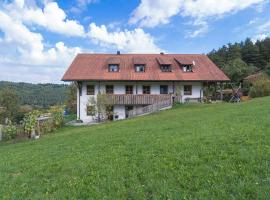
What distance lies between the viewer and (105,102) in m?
34.0

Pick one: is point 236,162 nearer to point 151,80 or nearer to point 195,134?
point 195,134

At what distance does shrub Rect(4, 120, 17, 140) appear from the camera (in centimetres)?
2511

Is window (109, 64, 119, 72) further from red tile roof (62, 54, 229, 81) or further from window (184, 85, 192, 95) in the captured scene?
window (184, 85, 192, 95)

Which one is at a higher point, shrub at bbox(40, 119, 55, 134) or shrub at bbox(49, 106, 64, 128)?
shrub at bbox(49, 106, 64, 128)

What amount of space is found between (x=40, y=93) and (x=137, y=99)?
102m

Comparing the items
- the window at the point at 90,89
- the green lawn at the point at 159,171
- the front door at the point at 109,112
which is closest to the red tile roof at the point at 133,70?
the window at the point at 90,89

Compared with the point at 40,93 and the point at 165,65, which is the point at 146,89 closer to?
the point at 165,65

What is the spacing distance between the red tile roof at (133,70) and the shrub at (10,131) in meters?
11.8

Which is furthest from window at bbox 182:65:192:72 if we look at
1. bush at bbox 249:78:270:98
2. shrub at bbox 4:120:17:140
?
shrub at bbox 4:120:17:140

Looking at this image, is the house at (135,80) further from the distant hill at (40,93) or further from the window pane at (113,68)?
the distant hill at (40,93)

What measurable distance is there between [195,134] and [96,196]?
6176mm

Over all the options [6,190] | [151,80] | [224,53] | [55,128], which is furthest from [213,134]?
[224,53]

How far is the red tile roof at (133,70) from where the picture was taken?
37.2 m

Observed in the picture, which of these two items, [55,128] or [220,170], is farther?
[55,128]
